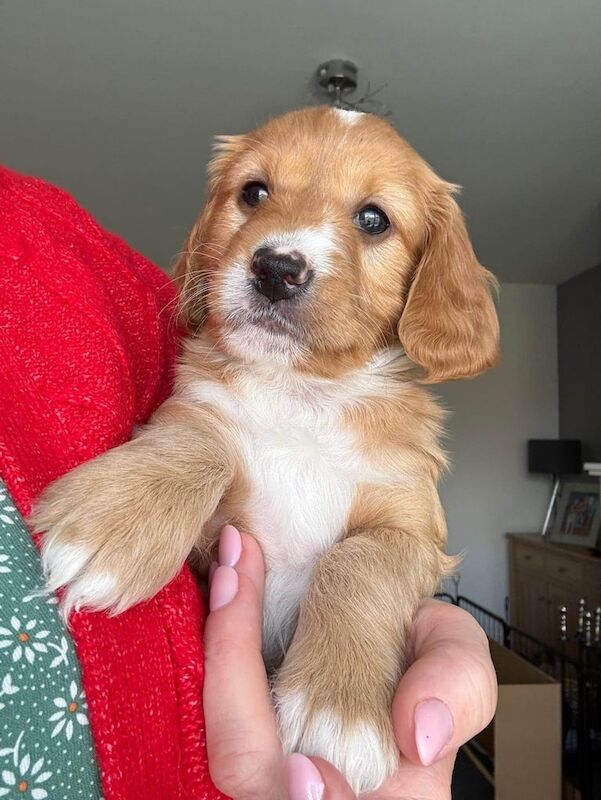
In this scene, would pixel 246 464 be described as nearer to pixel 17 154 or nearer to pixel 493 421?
pixel 17 154

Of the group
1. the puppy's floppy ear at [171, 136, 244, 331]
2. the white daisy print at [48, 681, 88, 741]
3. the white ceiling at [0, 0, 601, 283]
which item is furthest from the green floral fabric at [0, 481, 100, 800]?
the white ceiling at [0, 0, 601, 283]

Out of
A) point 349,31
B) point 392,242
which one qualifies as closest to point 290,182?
point 392,242

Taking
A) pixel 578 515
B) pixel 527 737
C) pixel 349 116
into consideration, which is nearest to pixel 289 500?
pixel 349 116

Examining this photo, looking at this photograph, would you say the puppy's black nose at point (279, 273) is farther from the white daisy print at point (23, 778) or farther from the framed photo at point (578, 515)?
the framed photo at point (578, 515)

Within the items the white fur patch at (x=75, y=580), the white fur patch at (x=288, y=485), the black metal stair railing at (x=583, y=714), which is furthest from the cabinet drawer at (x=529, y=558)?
the white fur patch at (x=75, y=580)

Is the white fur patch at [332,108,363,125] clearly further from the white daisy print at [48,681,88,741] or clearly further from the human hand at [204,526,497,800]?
the white daisy print at [48,681,88,741]
